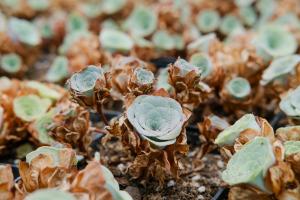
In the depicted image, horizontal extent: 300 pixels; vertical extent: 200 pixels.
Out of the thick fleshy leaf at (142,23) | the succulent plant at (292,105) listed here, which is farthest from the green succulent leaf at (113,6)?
the succulent plant at (292,105)

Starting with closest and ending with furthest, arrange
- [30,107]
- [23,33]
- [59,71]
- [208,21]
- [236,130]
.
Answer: [236,130] < [30,107] < [59,71] < [23,33] < [208,21]

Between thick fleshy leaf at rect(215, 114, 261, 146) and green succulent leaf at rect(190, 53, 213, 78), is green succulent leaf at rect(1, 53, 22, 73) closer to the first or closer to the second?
green succulent leaf at rect(190, 53, 213, 78)

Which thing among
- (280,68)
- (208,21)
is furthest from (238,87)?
(208,21)

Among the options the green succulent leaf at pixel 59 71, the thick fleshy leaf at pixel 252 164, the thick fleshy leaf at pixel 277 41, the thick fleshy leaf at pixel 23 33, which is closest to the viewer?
the thick fleshy leaf at pixel 252 164

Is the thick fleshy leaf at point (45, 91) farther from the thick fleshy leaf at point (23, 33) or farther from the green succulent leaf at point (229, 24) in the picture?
the green succulent leaf at point (229, 24)

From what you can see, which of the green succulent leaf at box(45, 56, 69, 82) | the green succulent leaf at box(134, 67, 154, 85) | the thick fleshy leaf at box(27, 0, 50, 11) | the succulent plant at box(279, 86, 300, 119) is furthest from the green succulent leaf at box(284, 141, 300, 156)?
the thick fleshy leaf at box(27, 0, 50, 11)

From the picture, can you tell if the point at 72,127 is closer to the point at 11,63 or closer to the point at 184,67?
the point at 184,67

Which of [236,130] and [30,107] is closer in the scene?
[236,130]
